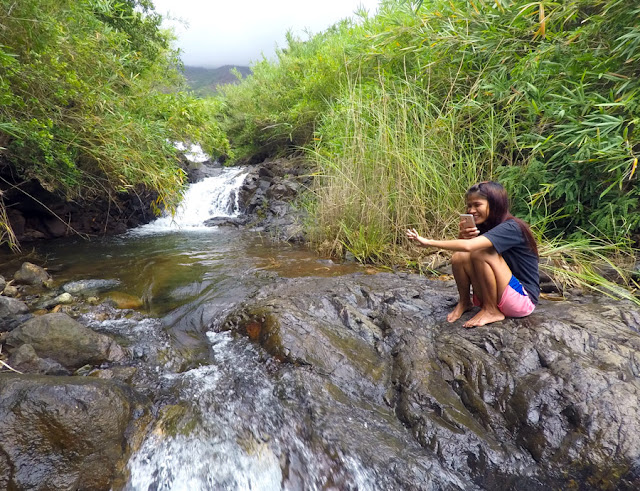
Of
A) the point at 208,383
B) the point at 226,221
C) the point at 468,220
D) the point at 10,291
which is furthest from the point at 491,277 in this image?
the point at 226,221

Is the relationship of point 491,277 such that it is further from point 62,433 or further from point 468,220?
point 62,433

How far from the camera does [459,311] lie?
2.54 metres

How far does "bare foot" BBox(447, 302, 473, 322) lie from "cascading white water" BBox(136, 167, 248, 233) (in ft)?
22.8

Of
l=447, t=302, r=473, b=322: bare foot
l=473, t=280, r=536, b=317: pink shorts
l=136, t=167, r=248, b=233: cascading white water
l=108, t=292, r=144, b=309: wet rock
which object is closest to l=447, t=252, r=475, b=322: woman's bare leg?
l=447, t=302, r=473, b=322: bare foot

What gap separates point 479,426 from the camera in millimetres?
1739

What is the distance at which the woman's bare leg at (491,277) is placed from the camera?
2.17 m

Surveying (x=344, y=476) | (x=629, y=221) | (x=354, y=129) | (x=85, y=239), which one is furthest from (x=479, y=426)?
(x=85, y=239)

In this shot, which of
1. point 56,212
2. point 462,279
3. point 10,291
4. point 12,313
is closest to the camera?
point 462,279

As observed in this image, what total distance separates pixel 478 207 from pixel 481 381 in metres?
1.08

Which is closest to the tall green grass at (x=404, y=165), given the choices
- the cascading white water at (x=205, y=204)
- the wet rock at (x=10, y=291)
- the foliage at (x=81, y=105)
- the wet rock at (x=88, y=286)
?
the foliage at (x=81, y=105)

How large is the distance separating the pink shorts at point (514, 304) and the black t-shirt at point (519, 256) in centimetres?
8

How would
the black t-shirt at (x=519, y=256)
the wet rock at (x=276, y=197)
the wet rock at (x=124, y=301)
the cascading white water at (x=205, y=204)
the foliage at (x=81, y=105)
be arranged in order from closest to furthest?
1. the black t-shirt at (x=519, y=256)
2. the foliage at (x=81, y=105)
3. the wet rock at (x=124, y=301)
4. the wet rock at (x=276, y=197)
5. the cascading white water at (x=205, y=204)

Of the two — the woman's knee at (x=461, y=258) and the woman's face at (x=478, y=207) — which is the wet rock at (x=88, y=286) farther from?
the woman's face at (x=478, y=207)

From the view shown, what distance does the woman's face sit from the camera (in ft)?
7.11
